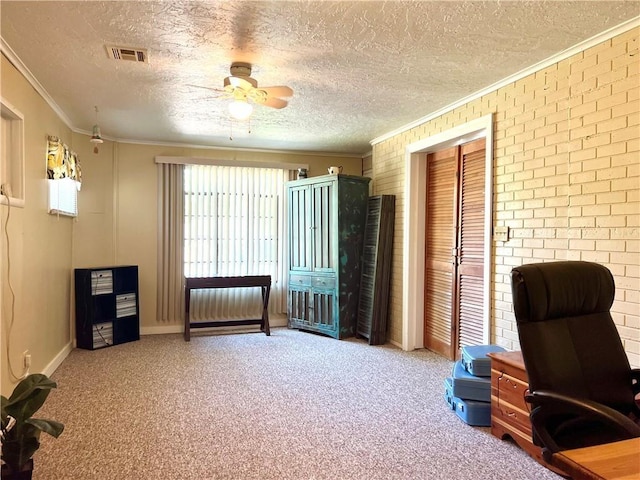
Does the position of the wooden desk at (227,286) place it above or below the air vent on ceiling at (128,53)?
below

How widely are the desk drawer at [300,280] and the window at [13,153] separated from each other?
10.5 ft

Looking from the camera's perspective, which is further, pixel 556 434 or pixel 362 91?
pixel 362 91

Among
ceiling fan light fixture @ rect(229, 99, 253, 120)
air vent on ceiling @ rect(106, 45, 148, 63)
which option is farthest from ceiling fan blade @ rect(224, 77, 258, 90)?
air vent on ceiling @ rect(106, 45, 148, 63)

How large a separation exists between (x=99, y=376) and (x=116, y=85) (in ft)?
7.98

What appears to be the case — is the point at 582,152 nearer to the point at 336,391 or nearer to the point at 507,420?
the point at 507,420

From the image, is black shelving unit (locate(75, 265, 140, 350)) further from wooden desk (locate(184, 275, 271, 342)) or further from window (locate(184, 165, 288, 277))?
window (locate(184, 165, 288, 277))

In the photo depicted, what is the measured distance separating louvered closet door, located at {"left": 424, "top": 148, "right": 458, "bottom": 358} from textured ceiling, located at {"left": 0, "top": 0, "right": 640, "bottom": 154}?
691mm

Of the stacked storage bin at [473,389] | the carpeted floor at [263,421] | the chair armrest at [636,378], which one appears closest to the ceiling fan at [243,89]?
the carpeted floor at [263,421]

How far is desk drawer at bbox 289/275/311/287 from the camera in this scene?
17.7ft

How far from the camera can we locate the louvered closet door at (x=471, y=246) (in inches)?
147

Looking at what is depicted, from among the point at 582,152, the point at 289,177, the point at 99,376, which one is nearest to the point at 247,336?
the point at 99,376

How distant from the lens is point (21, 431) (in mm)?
1825

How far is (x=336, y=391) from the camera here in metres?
3.34

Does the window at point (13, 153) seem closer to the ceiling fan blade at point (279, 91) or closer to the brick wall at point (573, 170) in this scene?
the ceiling fan blade at point (279, 91)
